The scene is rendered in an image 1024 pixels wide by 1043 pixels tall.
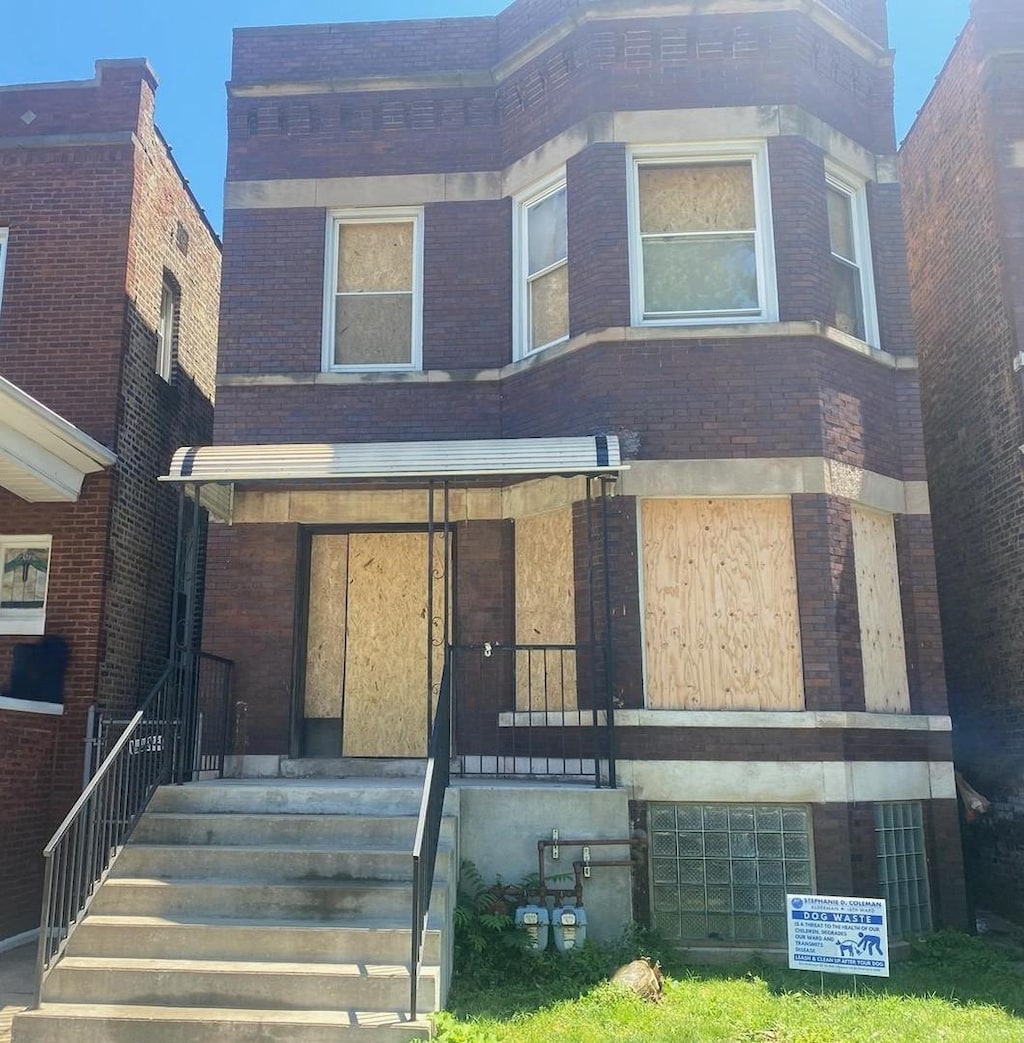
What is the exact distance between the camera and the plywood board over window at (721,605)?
8188 millimetres

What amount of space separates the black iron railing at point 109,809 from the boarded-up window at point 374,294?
3.20 meters

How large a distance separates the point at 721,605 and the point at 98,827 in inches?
189

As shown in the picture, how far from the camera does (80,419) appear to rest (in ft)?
32.8

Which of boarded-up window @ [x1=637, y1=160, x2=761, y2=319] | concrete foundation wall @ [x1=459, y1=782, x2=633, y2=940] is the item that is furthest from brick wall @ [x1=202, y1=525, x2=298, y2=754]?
boarded-up window @ [x1=637, y1=160, x2=761, y2=319]

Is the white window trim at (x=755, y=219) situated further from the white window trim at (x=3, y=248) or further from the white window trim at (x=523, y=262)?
the white window trim at (x=3, y=248)

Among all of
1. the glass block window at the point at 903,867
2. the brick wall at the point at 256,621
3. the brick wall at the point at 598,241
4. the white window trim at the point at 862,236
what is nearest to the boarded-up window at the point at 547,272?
the brick wall at the point at 598,241

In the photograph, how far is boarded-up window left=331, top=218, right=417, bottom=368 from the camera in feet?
32.7

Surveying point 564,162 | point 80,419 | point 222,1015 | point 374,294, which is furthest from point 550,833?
point 80,419

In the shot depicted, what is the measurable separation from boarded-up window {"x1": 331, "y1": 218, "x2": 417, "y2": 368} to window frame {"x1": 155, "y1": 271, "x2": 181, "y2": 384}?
8.67ft

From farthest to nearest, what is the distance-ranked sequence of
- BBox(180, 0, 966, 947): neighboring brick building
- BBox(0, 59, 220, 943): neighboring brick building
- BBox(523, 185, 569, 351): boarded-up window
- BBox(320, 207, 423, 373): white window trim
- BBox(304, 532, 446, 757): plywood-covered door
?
1. BBox(320, 207, 423, 373): white window trim
2. BBox(523, 185, 569, 351): boarded-up window
3. BBox(304, 532, 446, 757): plywood-covered door
4. BBox(0, 59, 220, 943): neighboring brick building
5. BBox(180, 0, 966, 947): neighboring brick building

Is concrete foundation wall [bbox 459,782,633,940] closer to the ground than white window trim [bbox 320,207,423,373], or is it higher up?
closer to the ground

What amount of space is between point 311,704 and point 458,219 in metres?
4.74

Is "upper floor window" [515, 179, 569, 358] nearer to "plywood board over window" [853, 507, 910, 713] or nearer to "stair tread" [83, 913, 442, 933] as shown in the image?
"plywood board over window" [853, 507, 910, 713]

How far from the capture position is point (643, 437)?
856 centimetres
